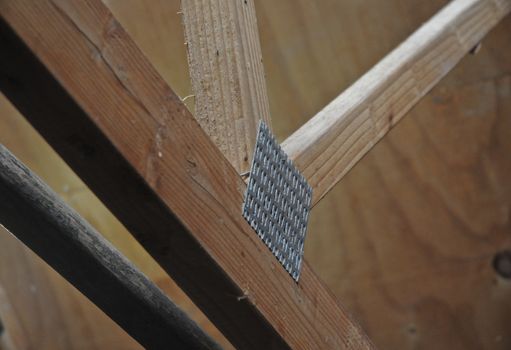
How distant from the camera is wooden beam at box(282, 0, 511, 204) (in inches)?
73.3

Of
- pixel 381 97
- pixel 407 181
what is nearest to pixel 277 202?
pixel 381 97

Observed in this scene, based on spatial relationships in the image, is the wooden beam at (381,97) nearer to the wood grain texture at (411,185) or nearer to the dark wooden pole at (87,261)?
the dark wooden pole at (87,261)

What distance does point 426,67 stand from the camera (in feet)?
7.62

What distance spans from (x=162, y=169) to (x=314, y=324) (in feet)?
1.57

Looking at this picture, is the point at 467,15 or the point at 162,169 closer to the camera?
the point at 162,169

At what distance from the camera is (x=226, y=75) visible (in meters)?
1.71

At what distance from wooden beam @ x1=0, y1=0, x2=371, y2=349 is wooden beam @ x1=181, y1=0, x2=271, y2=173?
0.49 feet

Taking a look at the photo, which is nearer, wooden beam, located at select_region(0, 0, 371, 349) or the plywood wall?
wooden beam, located at select_region(0, 0, 371, 349)

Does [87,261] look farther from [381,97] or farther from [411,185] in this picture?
[411,185]

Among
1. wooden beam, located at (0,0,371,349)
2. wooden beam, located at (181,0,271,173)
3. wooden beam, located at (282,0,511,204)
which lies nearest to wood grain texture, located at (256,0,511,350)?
wooden beam, located at (282,0,511,204)

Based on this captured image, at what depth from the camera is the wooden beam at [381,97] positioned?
1862 millimetres

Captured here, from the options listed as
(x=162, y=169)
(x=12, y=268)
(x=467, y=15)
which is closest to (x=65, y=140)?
(x=162, y=169)

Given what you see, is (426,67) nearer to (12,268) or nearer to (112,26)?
(112,26)

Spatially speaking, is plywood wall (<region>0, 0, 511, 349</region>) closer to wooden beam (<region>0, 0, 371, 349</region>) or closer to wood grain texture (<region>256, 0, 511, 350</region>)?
wood grain texture (<region>256, 0, 511, 350</region>)
